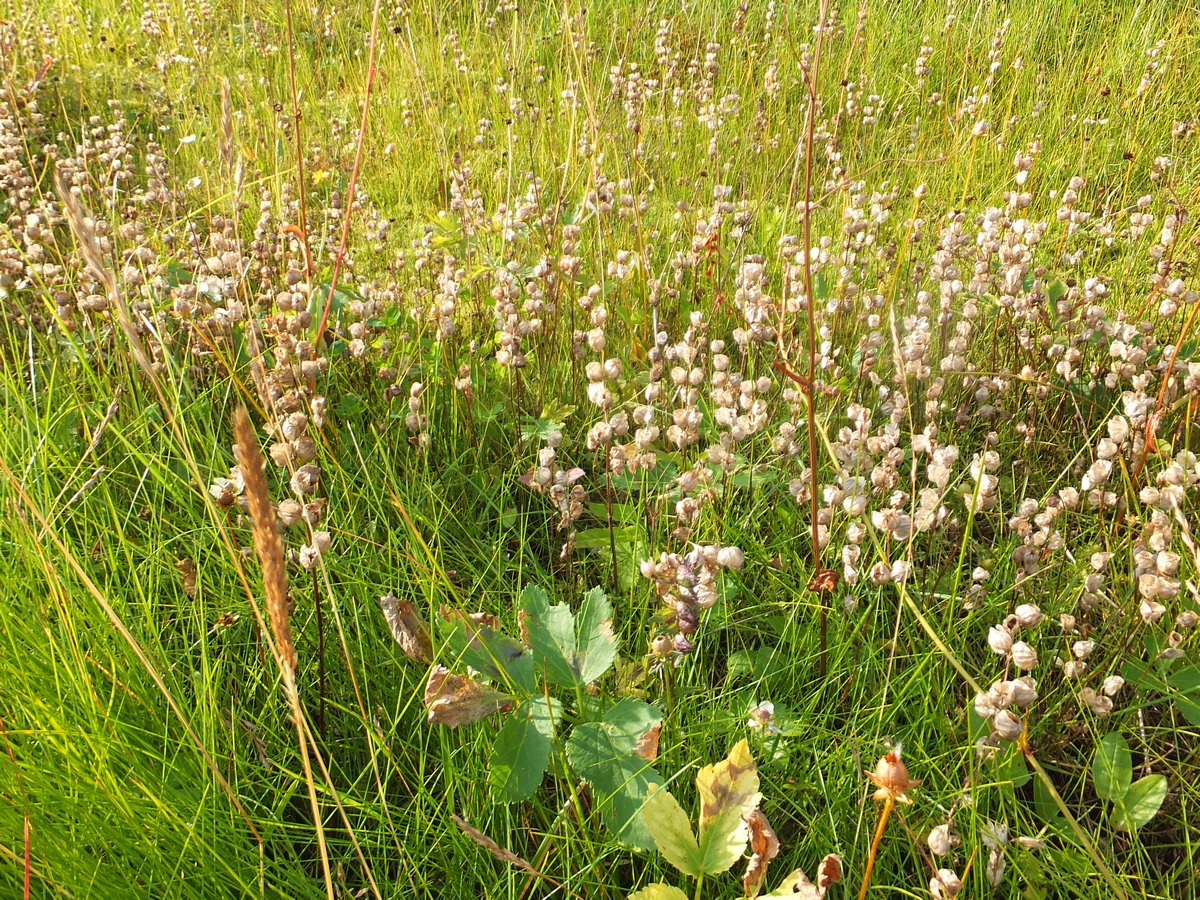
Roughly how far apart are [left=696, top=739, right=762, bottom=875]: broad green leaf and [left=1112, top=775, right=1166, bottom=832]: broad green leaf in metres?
0.62

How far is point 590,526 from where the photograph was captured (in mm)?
1999

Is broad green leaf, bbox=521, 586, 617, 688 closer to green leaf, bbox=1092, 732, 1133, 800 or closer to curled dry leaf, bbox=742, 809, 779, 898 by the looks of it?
curled dry leaf, bbox=742, 809, 779, 898

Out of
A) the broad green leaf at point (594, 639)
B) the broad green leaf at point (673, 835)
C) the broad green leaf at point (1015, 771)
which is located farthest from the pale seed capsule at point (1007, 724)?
the broad green leaf at point (594, 639)

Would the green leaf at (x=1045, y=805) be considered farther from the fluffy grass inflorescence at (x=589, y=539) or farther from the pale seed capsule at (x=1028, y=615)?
the pale seed capsule at (x=1028, y=615)

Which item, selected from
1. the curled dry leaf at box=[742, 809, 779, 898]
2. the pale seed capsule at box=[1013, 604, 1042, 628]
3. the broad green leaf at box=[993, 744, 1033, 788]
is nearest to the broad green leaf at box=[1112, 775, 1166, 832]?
the broad green leaf at box=[993, 744, 1033, 788]

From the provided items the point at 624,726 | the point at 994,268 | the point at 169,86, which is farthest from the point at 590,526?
the point at 169,86

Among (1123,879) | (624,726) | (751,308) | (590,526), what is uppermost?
(751,308)

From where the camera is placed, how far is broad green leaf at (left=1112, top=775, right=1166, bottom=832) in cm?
125

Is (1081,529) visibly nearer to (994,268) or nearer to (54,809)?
(994,268)

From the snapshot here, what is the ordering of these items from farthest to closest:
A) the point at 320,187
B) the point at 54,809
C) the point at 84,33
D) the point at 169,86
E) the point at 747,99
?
the point at 84,33 < the point at 169,86 < the point at 747,99 < the point at 320,187 < the point at 54,809

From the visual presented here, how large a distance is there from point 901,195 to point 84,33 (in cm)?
500

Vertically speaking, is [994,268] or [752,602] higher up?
[994,268]

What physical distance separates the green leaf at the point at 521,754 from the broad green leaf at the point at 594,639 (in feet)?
0.25

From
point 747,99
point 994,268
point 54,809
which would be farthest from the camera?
point 747,99
